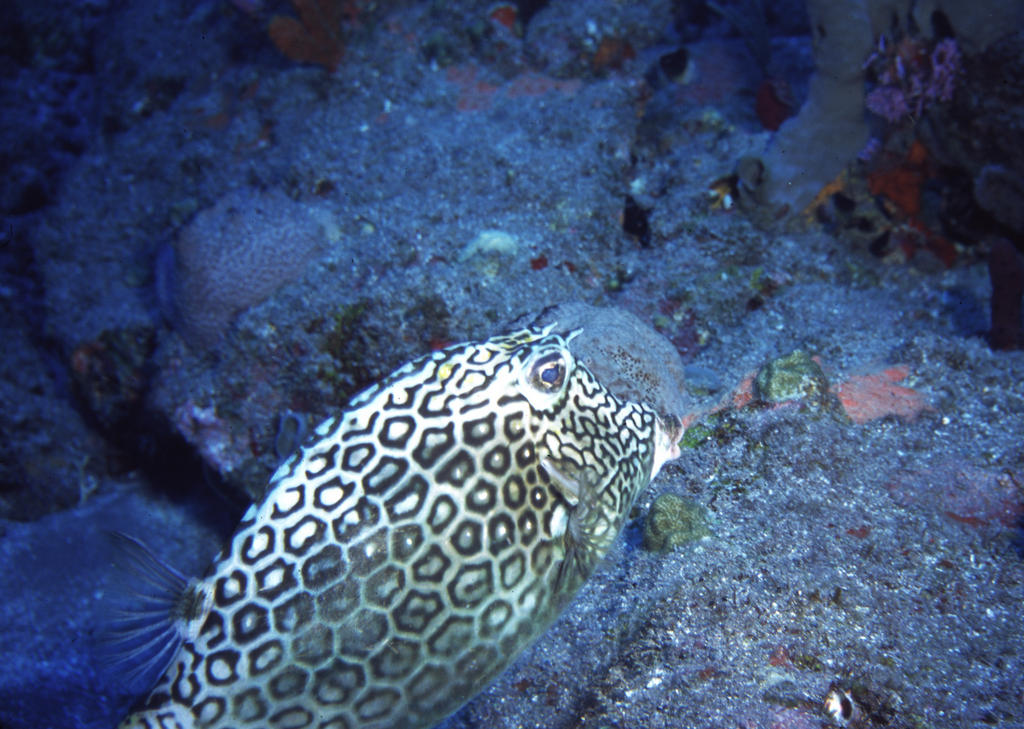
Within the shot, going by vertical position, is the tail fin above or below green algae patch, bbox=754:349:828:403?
above

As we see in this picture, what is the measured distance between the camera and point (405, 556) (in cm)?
229

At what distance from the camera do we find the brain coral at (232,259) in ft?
17.0

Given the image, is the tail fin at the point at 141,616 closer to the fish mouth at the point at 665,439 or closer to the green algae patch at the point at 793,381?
the fish mouth at the point at 665,439

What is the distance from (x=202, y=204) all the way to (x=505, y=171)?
12.7 feet

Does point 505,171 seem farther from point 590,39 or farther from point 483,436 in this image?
point 483,436

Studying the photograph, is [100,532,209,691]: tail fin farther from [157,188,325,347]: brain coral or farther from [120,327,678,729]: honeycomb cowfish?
[157,188,325,347]: brain coral

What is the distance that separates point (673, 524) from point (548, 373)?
3.60ft

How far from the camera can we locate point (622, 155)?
598 cm

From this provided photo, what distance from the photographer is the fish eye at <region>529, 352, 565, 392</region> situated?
256 cm

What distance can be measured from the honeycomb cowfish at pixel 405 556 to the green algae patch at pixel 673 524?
43cm

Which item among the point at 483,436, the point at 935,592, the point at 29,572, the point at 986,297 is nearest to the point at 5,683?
the point at 29,572

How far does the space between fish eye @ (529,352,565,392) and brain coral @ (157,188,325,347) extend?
3.41 m

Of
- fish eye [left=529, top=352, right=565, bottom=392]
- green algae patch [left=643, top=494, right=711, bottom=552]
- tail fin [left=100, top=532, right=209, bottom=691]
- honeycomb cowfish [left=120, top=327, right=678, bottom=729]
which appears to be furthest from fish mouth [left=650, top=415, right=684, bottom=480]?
tail fin [left=100, top=532, right=209, bottom=691]

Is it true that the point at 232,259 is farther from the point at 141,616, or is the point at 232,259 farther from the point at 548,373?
the point at 548,373
